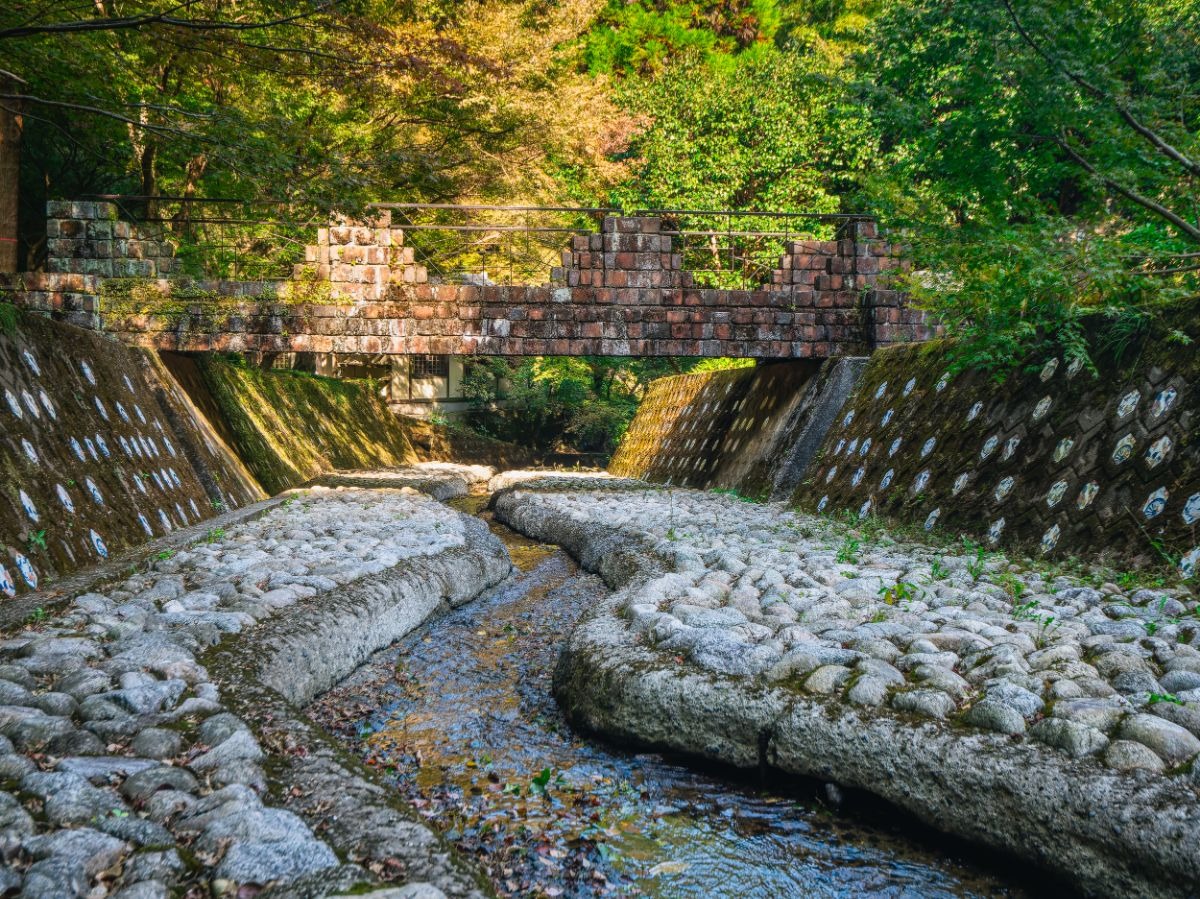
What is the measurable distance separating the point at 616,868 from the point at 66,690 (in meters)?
1.67

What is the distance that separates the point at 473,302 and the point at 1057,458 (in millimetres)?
6099

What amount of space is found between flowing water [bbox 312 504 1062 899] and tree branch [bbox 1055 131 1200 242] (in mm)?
3705

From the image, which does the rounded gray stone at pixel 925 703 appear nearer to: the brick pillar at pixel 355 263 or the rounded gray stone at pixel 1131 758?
the rounded gray stone at pixel 1131 758

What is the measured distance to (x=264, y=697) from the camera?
281 centimetres

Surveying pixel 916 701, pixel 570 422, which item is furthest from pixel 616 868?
pixel 570 422

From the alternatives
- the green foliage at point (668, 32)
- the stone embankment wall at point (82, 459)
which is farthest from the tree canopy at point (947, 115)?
the green foliage at point (668, 32)

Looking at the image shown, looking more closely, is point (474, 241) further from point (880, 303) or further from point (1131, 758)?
point (1131, 758)

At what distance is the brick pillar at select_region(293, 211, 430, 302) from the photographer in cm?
927

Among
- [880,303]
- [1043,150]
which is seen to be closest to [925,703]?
[1043,150]

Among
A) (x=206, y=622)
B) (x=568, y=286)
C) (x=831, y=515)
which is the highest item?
(x=568, y=286)

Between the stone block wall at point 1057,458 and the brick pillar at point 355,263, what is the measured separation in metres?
5.18

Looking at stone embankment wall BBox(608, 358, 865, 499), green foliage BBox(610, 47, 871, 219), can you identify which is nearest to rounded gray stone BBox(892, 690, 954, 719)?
stone embankment wall BBox(608, 358, 865, 499)

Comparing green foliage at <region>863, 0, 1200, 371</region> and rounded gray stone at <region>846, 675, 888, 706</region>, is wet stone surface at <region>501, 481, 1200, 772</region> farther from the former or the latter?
green foliage at <region>863, 0, 1200, 371</region>

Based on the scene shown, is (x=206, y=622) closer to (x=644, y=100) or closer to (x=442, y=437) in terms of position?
(x=644, y=100)
